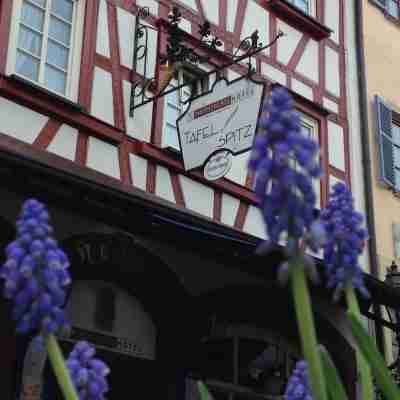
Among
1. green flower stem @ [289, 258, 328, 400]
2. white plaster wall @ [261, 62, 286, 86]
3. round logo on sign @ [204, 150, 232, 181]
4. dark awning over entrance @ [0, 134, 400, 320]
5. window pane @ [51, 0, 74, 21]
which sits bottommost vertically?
green flower stem @ [289, 258, 328, 400]

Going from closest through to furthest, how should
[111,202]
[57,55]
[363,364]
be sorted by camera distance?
[363,364]
[111,202]
[57,55]

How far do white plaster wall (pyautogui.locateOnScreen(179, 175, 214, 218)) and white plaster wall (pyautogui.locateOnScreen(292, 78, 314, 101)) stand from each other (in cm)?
250

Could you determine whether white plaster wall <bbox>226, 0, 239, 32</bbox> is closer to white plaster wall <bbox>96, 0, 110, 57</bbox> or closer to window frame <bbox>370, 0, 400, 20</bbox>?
white plaster wall <bbox>96, 0, 110, 57</bbox>

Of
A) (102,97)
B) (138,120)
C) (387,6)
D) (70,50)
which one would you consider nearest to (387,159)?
(387,6)

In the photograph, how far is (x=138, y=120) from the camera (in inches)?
360

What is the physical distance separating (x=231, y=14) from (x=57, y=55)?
2910 mm

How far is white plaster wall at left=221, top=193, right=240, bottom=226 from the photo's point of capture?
386 inches

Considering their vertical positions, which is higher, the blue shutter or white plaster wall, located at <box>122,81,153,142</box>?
the blue shutter

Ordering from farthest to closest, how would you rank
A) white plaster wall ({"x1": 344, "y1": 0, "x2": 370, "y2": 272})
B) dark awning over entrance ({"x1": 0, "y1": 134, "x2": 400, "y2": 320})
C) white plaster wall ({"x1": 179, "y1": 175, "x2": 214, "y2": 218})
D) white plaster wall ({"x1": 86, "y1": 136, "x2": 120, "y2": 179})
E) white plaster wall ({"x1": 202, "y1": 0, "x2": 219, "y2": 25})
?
white plaster wall ({"x1": 344, "y1": 0, "x2": 370, "y2": 272})
white plaster wall ({"x1": 202, "y1": 0, "x2": 219, "y2": 25})
white plaster wall ({"x1": 179, "y1": 175, "x2": 214, "y2": 218})
white plaster wall ({"x1": 86, "y1": 136, "x2": 120, "y2": 179})
dark awning over entrance ({"x1": 0, "y1": 134, "x2": 400, "y2": 320})

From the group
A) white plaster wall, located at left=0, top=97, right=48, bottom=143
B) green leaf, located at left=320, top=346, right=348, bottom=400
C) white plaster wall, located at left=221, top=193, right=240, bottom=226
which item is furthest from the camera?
white plaster wall, located at left=221, top=193, right=240, bottom=226

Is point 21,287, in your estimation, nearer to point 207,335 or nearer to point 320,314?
point 207,335

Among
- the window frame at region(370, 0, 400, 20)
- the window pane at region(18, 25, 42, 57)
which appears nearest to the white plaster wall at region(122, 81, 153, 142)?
the window pane at region(18, 25, 42, 57)

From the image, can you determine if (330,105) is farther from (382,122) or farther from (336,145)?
(382,122)

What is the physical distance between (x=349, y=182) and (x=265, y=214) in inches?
401
